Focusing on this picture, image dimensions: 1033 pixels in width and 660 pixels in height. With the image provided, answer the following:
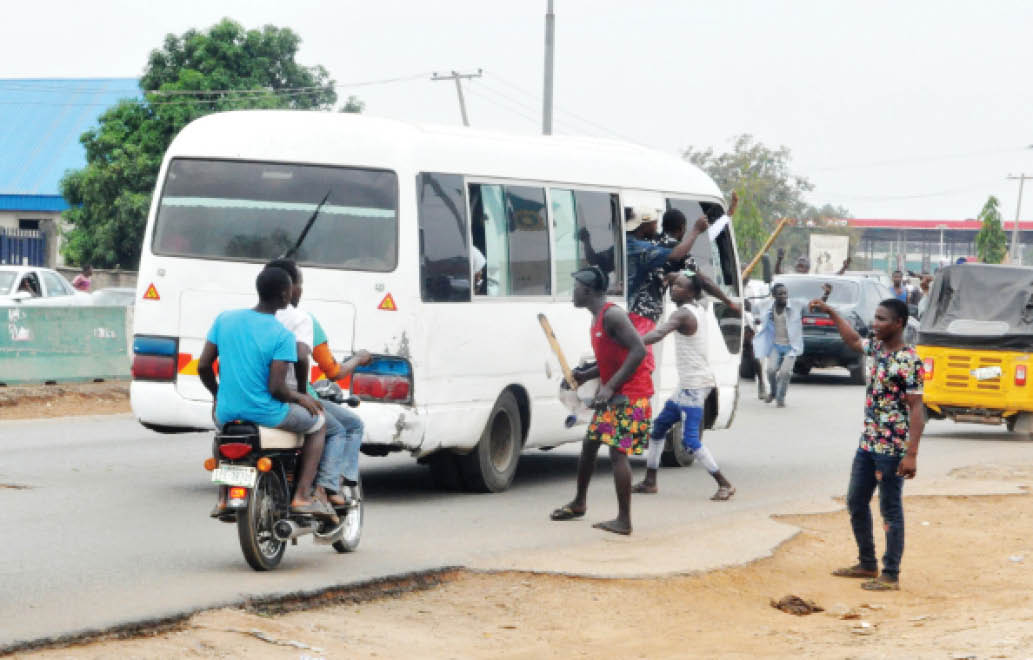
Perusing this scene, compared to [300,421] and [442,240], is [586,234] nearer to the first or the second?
[442,240]

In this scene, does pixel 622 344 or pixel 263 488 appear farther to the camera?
pixel 622 344

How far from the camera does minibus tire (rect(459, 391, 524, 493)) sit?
11539 millimetres

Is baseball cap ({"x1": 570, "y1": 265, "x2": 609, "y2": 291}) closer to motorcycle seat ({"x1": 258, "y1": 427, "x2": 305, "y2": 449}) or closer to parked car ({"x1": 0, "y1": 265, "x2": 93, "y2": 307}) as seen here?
motorcycle seat ({"x1": 258, "y1": 427, "x2": 305, "y2": 449})

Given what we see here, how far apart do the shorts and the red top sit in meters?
2.19

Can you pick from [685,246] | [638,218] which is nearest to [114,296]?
[638,218]

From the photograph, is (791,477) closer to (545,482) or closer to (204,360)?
(545,482)

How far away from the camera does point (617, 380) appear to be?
960 cm

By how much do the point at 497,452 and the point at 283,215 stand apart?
2.48 meters

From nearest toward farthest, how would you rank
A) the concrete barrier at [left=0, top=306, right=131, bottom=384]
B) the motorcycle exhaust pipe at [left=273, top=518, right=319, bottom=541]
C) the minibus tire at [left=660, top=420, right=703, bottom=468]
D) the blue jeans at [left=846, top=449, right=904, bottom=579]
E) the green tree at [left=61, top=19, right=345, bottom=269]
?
the motorcycle exhaust pipe at [left=273, top=518, right=319, bottom=541] → the blue jeans at [left=846, top=449, right=904, bottom=579] → the minibus tire at [left=660, top=420, right=703, bottom=468] → the concrete barrier at [left=0, top=306, right=131, bottom=384] → the green tree at [left=61, top=19, right=345, bottom=269]

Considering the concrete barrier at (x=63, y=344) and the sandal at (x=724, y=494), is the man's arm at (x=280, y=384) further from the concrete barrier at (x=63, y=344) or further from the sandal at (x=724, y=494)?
the concrete barrier at (x=63, y=344)

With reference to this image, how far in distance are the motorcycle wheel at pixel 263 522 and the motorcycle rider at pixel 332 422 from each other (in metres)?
0.23

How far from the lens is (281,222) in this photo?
10812 millimetres

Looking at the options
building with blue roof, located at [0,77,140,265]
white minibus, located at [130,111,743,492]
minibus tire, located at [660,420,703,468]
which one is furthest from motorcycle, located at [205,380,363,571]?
building with blue roof, located at [0,77,140,265]

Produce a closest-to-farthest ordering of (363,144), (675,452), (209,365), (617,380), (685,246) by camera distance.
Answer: (209,365)
(617,380)
(363,144)
(685,246)
(675,452)
